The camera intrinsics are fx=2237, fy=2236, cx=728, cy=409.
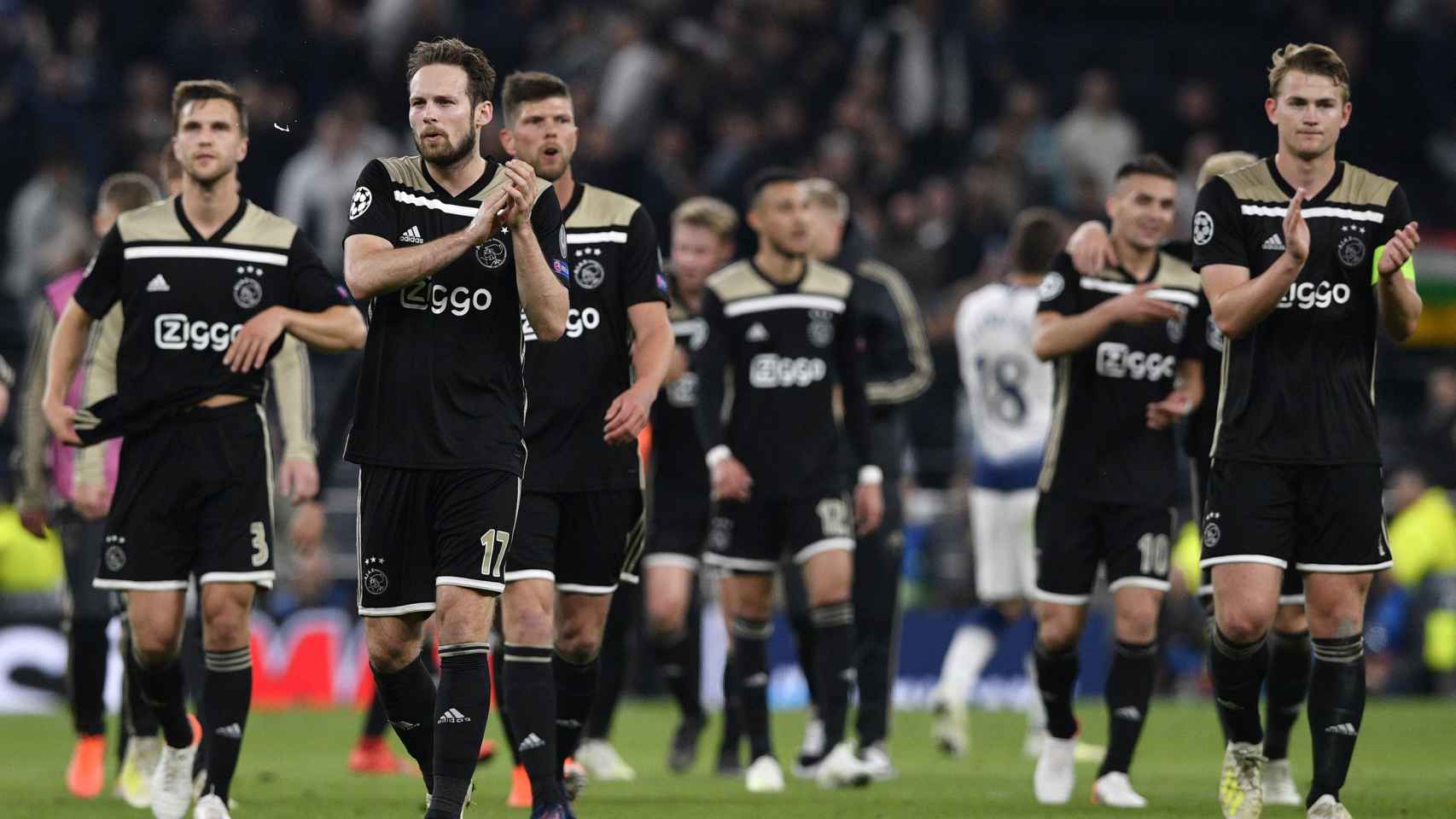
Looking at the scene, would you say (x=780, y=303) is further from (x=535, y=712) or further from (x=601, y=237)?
(x=535, y=712)

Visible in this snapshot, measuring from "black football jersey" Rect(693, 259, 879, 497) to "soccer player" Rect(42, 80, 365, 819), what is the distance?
2646 millimetres

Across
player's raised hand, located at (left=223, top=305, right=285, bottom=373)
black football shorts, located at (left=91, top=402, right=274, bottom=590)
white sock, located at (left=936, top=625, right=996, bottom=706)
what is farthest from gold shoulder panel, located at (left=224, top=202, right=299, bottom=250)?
white sock, located at (left=936, top=625, right=996, bottom=706)

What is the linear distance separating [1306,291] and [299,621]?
11.0 metres

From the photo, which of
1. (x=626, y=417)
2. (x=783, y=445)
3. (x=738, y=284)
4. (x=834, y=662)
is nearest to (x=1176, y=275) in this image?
(x=783, y=445)

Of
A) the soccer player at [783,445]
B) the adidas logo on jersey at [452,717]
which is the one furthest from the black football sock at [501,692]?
the adidas logo on jersey at [452,717]

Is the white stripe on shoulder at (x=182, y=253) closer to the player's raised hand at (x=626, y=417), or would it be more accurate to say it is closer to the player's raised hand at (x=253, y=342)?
the player's raised hand at (x=253, y=342)

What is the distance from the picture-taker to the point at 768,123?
2162 centimetres

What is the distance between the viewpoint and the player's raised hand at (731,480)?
10898mm

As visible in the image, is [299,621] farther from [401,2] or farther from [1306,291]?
[1306,291]

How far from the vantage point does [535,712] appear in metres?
8.26

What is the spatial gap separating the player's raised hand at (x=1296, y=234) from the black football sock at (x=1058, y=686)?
2.93 m

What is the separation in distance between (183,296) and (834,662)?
A: 154 inches

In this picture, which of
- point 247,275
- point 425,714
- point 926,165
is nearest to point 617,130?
point 926,165

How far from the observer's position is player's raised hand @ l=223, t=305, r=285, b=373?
8.68m
